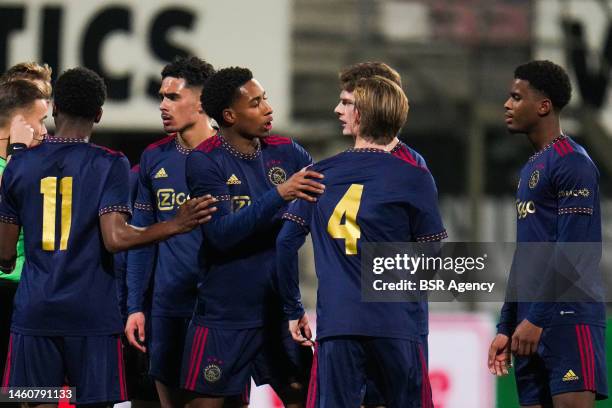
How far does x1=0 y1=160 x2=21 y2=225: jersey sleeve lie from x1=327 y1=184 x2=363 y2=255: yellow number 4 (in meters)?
1.47

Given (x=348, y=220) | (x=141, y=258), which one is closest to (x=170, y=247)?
(x=141, y=258)

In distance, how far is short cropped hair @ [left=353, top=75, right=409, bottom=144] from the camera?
5.62 m

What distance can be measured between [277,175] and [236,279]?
0.57 metres

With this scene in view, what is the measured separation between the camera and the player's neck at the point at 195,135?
7.21 metres

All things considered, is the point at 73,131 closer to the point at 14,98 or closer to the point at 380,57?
the point at 14,98

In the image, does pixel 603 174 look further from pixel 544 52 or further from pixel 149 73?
pixel 149 73

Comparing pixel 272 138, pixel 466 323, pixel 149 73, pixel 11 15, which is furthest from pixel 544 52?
pixel 272 138

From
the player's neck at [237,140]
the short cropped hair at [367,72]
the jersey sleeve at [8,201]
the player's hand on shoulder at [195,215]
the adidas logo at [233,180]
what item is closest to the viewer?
the player's hand on shoulder at [195,215]

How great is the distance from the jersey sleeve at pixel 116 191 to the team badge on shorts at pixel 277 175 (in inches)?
35.0

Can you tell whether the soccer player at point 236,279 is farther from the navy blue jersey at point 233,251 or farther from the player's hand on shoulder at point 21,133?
the player's hand on shoulder at point 21,133

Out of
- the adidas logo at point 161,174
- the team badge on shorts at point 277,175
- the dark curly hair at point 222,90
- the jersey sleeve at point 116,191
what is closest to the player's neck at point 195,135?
the adidas logo at point 161,174

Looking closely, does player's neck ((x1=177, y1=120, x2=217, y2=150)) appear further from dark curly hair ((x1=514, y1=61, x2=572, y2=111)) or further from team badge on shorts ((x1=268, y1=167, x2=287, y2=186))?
dark curly hair ((x1=514, y1=61, x2=572, y2=111))

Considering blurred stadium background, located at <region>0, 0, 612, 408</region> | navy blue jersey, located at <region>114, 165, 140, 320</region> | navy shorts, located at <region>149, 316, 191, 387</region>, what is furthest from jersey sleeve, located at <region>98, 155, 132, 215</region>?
blurred stadium background, located at <region>0, 0, 612, 408</region>

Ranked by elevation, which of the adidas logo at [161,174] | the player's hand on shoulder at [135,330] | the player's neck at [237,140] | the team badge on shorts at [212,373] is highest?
the player's neck at [237,140]
